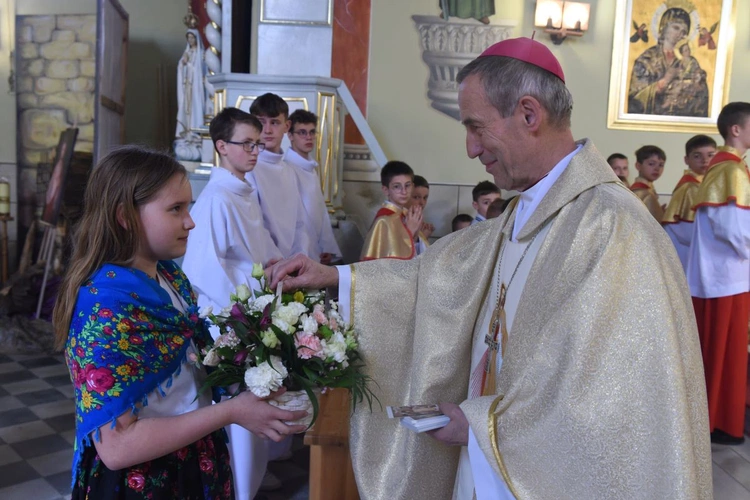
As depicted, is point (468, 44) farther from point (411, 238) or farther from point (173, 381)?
point (173, 381)

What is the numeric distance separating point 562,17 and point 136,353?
328 inches

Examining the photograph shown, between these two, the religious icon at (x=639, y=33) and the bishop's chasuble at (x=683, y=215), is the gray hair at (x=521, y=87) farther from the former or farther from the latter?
the religious icon at (x=639, y=33)

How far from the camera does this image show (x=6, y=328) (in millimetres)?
6406

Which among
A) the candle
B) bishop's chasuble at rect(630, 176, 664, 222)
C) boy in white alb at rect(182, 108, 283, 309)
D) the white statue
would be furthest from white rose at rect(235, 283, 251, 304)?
the candle

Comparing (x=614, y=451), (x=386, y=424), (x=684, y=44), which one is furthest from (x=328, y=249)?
(x=684, y=44)

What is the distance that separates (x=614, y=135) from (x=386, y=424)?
26.0ft

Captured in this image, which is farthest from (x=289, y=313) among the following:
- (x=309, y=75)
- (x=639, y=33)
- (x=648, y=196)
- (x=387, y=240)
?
(x=639, y=33)

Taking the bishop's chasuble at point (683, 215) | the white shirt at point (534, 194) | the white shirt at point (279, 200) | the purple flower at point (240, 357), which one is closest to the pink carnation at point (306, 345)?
the purple flower at point (240, 357)

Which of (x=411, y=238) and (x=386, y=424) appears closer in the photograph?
(x=386, y=424)

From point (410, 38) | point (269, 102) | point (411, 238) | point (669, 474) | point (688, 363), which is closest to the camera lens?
point (669, 474)

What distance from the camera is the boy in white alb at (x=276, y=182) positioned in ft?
14.2

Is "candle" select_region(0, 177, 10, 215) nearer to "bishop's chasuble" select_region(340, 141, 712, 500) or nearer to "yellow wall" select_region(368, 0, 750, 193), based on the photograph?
"yellow wall" select_region(368, 0, 750, 193)

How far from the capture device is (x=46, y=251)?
7750mm

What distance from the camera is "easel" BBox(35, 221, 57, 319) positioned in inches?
272
